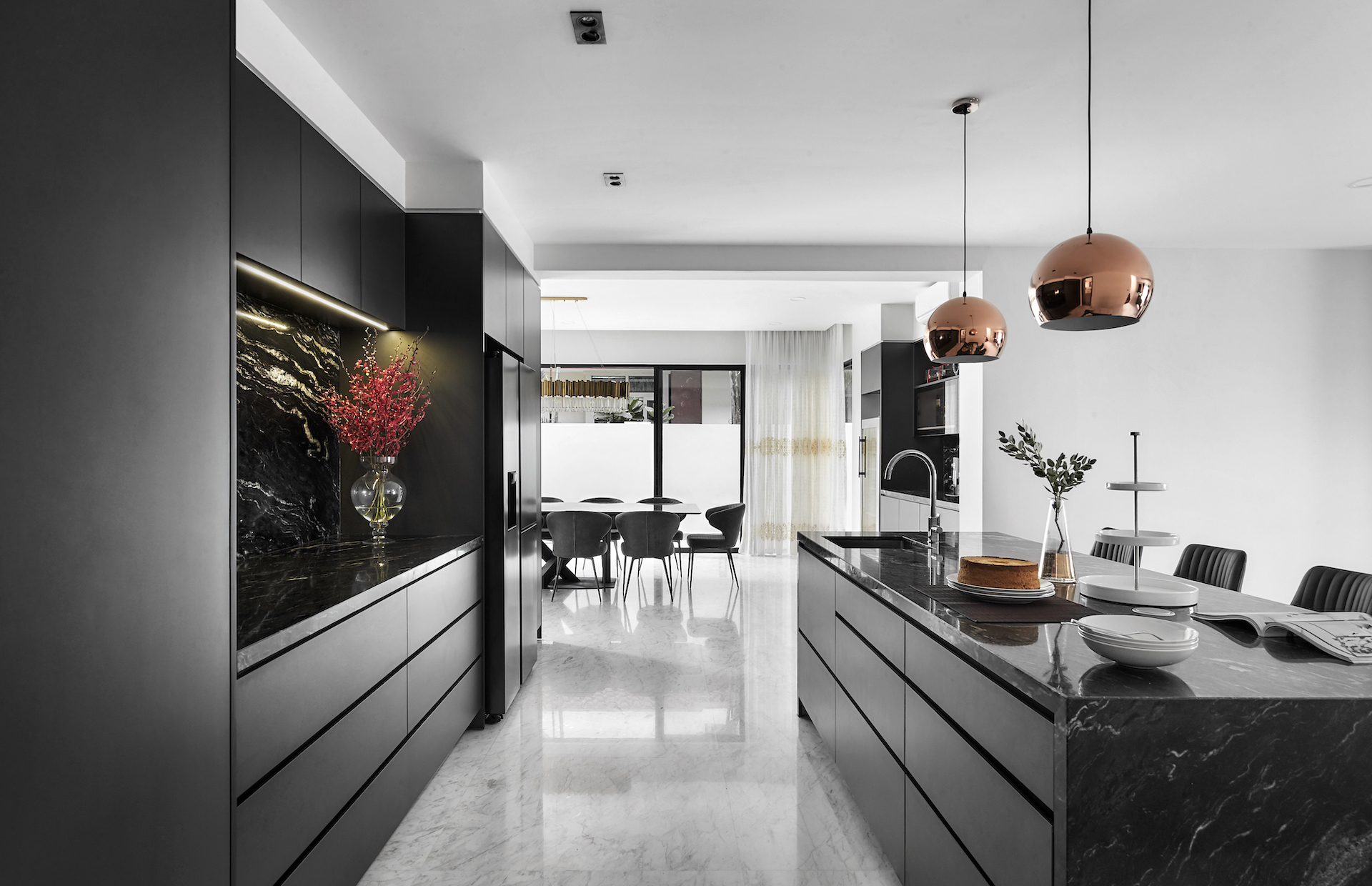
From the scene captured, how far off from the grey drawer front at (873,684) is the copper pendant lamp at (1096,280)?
3.68 ft

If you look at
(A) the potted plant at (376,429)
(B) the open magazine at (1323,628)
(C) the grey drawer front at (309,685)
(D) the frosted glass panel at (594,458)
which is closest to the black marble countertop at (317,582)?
(C) the grey drawer front at (309,685)

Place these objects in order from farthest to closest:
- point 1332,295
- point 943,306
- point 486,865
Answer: point 1332,295 < point 943,306 < point 486,865

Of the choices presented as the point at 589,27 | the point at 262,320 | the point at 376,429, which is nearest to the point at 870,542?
the point at 376,429

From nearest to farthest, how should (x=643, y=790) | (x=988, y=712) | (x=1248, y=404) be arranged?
1. (x=988, y=712)
2. (x=643, y=790)
3. (x=1248, y=404)

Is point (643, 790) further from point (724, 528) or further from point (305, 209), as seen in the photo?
point (724, 528)

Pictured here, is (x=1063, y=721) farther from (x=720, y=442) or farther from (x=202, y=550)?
(x=720, y=442)

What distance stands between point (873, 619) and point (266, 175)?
2245mm

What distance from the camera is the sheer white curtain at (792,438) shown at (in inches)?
329

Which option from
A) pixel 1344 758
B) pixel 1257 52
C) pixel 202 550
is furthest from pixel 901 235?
pixel 202 550

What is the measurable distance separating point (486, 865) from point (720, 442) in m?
6.60

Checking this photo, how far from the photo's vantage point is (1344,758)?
117cm

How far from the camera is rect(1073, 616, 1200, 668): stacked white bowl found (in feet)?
4.10

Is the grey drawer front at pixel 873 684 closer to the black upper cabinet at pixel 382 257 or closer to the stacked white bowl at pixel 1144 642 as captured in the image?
the stacked white bowl at pixel 1144 642

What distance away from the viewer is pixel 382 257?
10.1 ft
